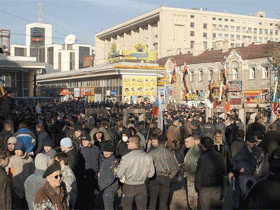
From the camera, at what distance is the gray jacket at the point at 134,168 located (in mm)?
7422

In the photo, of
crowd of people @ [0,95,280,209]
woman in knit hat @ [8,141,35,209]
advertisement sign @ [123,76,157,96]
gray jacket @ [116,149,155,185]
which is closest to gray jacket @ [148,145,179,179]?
crowd of people @ [0,95,280,209]

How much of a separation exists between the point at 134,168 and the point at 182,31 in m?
85.8

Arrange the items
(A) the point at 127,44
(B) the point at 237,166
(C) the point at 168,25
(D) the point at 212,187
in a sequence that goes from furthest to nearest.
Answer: (A) the point at 127,44
(C) the point at 168,25
(B) the point at 237,166
(D) the point at 212,187

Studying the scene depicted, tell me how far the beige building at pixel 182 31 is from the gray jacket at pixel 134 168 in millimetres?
68209

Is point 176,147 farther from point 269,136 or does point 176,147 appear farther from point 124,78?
point 124,78

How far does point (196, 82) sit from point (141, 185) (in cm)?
5298

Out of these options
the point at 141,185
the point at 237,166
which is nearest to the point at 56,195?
the point at 141,185

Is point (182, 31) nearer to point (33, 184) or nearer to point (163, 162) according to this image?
point (163, 162)

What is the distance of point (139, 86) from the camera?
57.6 meters

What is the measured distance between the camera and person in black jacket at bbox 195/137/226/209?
7.30 metres

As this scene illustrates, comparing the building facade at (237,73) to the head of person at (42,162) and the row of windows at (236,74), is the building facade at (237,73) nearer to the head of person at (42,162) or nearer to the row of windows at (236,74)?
the row of windows at (236,74)

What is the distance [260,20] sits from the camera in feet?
364

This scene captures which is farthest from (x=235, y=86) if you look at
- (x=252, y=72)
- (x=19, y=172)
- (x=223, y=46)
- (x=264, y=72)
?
(x=19, y=172)

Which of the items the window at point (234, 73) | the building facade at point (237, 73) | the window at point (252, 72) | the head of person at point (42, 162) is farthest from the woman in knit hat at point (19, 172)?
the window at point (234, 73)
